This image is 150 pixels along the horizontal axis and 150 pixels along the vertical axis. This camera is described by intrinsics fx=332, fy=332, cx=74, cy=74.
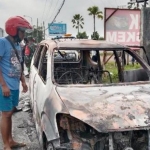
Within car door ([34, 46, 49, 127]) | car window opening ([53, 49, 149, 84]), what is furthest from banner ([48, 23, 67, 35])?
car door ([34, 46, 49, 127])

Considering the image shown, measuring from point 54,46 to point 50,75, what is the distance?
0.65 meters

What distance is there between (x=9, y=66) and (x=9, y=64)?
0.03 m

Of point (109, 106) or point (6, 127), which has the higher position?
point (109, 106)

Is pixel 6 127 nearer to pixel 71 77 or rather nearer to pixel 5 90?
pixel 5 90

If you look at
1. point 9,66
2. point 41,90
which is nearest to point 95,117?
point 41,90

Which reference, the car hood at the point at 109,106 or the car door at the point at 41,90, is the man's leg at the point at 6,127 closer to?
the car door at the point at 41,90

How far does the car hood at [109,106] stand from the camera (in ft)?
10.3

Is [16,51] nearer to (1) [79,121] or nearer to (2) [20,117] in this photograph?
(1) [79,121]

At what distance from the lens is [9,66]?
14.4ft

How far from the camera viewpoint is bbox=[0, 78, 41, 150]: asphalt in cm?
501

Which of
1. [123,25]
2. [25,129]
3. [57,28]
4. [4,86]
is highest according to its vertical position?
[123,25]

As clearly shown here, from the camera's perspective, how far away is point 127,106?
3379mm

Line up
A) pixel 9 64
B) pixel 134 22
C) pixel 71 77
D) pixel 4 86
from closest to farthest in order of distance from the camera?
pixel 4 86 < pixel 9 64 < pixel 71 77 < pixel 134 22

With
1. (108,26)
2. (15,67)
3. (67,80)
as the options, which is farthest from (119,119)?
(108,26)
